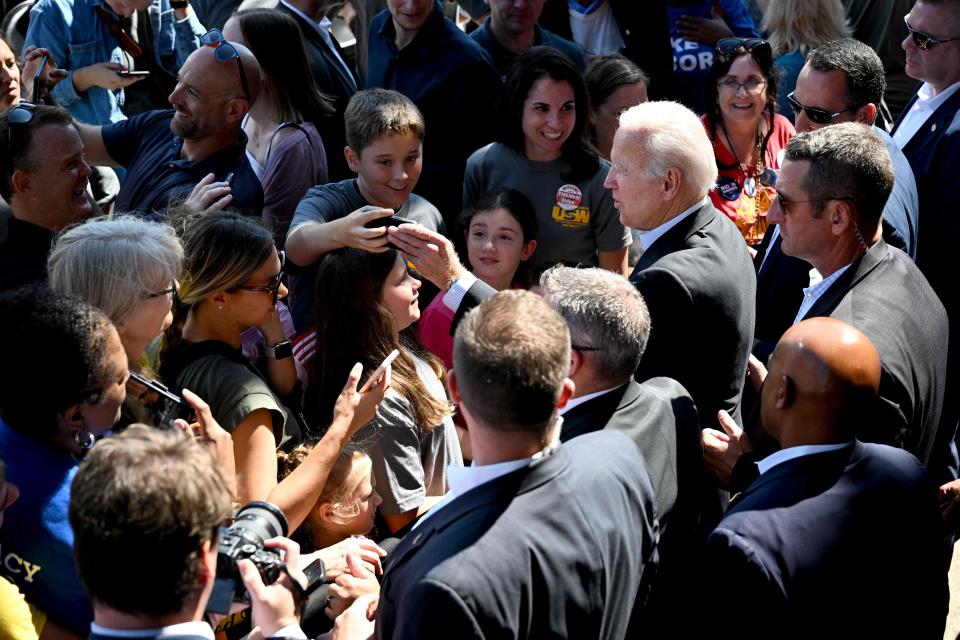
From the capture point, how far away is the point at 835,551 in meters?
2.21

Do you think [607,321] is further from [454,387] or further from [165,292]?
[165,292]

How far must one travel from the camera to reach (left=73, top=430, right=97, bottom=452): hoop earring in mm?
2295

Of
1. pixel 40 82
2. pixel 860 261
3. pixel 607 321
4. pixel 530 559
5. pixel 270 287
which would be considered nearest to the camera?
pixel 530 559

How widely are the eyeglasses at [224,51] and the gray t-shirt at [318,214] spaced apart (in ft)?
1.99

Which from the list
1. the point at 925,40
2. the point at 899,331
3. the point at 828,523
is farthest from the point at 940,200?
the point at 828,523

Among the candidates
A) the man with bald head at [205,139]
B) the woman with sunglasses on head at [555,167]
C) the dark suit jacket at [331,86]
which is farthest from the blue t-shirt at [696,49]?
the man with bald head at [205,139]

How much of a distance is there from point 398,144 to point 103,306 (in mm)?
1701

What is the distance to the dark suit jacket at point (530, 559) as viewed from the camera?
72.1 inches

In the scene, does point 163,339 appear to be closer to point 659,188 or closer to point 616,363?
point 616,363

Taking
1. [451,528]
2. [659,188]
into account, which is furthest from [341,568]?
[659,188]

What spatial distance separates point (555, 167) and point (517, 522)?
286cm

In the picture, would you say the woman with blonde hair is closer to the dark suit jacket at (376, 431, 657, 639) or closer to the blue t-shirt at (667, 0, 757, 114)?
the blue t-shirt at (667, 0, 757, 114)

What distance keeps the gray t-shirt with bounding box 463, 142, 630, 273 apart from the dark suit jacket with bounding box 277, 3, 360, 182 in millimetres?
1012

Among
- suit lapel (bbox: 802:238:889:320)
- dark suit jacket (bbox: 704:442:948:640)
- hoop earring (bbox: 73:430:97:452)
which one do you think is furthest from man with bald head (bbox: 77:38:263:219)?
dark suit jacket (bbox: 704:442:948:640)
